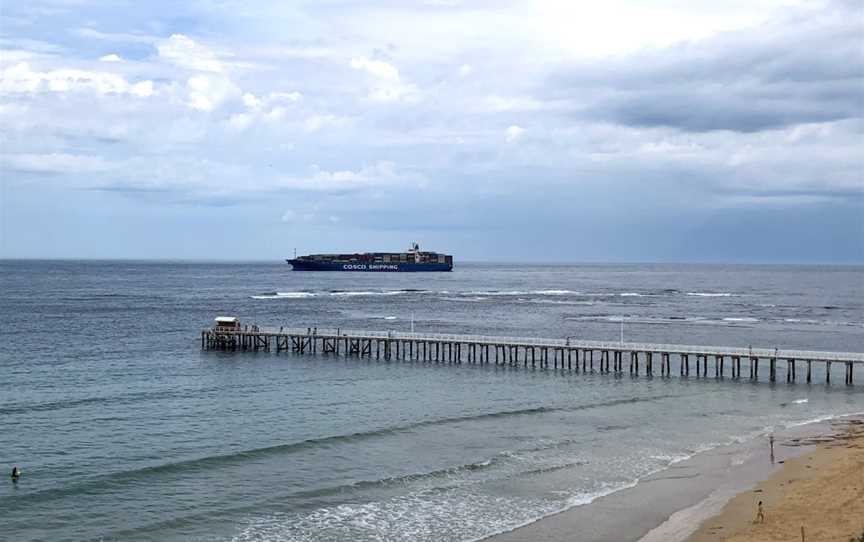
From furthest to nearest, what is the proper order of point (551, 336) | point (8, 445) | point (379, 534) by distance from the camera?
point (551, 336)
point (8, 445)
point (379, 534)

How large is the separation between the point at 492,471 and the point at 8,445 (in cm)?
2143

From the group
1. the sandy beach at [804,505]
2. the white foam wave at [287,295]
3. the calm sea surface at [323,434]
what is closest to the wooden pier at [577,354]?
the calm sea surface at [323,434]

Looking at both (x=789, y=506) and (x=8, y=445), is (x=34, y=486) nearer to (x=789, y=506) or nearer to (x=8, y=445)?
(x=8, y=445)

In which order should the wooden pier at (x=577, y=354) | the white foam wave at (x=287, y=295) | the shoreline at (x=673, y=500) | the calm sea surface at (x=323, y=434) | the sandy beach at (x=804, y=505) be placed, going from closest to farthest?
the sandy beach at (x=804, y=505), the shoreline at (x=673, y=500), the calm sea surface at (x=323, y=434), the wooden pier at (x=577, y=354), the white foam wave at (x=287, y=295)

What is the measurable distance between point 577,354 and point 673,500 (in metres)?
33.1

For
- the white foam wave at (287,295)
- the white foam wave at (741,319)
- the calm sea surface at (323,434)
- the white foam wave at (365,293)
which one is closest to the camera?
the calm sea surface at (323,434)

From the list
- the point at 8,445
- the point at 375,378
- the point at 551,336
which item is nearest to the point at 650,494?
the point at 8,445

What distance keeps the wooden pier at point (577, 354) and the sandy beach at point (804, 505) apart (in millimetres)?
23417

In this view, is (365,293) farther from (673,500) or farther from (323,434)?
(673,500)

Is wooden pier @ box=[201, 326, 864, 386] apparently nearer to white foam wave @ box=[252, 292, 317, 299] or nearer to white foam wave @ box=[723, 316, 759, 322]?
white foam wave @ box=[723, 316, 759, 322]

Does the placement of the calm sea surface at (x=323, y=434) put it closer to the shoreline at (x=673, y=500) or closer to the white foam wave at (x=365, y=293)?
the shoreline at (x=673, y=500)

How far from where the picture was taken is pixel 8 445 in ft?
125

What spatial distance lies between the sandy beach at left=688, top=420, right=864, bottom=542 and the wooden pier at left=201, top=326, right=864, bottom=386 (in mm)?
23417

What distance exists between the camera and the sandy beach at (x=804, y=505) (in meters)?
25.3
